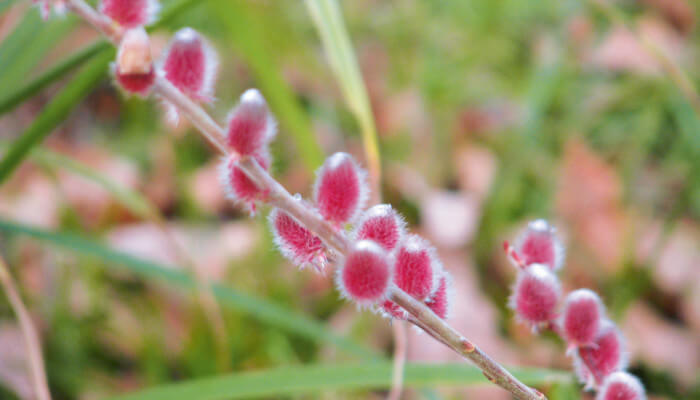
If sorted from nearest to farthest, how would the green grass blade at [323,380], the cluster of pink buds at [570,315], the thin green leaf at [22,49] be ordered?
the cluster of pink buds at [570,315] < the green grass blade at [323,380] < the thin green leaf at [22,49]

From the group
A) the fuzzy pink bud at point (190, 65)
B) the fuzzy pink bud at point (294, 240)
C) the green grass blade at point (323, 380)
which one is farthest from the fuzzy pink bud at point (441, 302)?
the green grass blade at point (323, 380)

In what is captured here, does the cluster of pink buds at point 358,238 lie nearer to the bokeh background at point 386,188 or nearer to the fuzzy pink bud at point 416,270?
the fuzzy pink bud at point 416,270

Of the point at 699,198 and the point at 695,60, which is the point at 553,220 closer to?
the point at 699,198

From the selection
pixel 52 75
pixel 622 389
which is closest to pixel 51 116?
pixel 52 75

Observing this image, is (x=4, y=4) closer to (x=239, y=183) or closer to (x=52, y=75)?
(x=52, y=75)

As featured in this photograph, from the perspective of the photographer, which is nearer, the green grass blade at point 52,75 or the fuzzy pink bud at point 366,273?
the fuzzy pink bud at point 366,273

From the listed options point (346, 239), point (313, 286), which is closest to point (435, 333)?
point (346, 239)

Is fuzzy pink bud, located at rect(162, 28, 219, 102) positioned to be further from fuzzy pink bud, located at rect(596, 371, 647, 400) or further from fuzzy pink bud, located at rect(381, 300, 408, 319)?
fuzzy pink bud, located at rect(596, 371, 647, 400)

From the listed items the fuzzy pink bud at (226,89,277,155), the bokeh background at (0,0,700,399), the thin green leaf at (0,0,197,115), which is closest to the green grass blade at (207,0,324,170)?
the bokeh background at (0,0,700,399)
